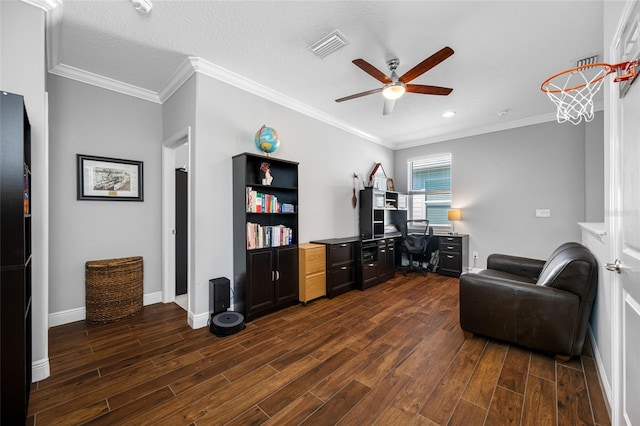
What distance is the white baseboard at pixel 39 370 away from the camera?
188 cm

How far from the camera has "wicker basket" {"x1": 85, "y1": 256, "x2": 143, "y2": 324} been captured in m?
2.84

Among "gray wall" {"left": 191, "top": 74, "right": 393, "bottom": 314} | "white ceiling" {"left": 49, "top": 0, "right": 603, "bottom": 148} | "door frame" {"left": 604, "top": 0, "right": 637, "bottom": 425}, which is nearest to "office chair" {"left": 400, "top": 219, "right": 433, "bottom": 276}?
"gray wall" {"left": 191, "top": 74, "right": 393, "bottom": 314}

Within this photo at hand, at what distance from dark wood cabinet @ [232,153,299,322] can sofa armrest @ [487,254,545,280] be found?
2637 millimetres

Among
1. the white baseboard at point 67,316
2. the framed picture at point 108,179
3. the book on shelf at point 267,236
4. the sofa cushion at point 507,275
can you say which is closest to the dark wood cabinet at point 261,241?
the book on shelf at point 267,236

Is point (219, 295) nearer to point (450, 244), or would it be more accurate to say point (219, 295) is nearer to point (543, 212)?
point (450, 244)

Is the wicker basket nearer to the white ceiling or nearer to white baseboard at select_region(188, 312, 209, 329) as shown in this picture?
white baseboard at select_region(188, 312, 209, 329)

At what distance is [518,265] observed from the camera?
3.20 metres

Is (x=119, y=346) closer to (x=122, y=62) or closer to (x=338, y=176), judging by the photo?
(x=122, y=62)

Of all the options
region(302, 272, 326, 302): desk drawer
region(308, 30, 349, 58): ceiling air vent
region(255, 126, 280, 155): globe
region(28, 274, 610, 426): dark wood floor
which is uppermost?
region(308, 30, 349, 58): ceiling air vent

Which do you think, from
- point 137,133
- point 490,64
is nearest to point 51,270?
point 137,133

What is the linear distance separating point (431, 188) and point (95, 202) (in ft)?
19.1

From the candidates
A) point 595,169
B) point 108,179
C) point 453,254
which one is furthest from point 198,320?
point 595,169

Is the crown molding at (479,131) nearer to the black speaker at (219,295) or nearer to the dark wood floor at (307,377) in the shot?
the dark wood floor at (307,377)

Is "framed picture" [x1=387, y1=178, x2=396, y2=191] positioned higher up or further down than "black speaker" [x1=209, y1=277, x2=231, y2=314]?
higher up
